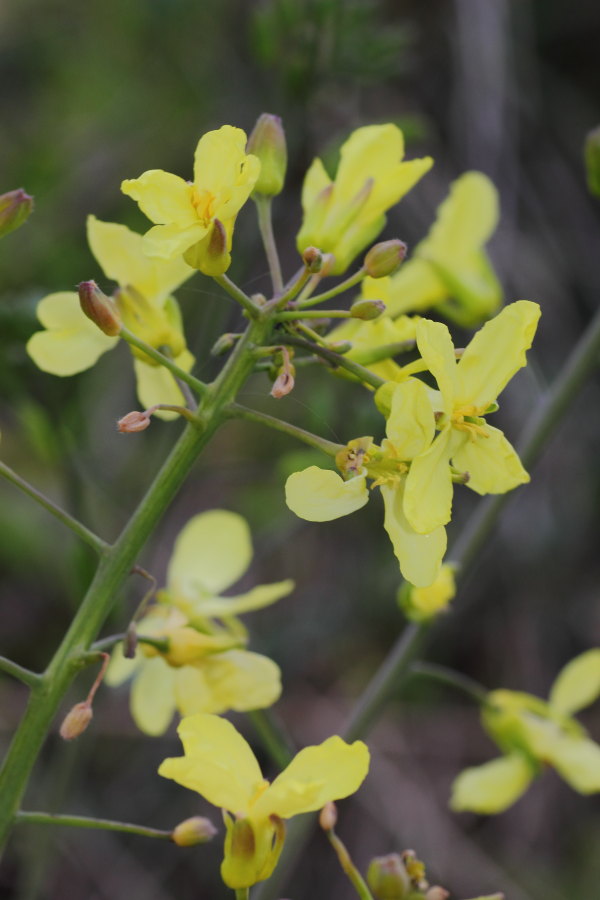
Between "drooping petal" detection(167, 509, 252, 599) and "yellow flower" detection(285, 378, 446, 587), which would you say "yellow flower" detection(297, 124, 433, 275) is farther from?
"drooping petal" detection(167, 509, 252, 599)

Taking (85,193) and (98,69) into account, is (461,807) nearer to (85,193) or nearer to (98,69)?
(85,193)

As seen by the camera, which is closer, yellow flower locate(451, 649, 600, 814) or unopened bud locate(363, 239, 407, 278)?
unopened bud locate(363, 239, 407, 278)

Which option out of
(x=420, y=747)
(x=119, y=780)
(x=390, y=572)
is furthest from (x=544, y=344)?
(x=119, y=780)

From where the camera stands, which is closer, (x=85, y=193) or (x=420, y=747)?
(x=420, y=747)

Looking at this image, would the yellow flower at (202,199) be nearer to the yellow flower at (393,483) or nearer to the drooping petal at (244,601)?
the yellow flower at (393,483)

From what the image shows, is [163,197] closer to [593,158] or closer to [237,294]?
[237,294]

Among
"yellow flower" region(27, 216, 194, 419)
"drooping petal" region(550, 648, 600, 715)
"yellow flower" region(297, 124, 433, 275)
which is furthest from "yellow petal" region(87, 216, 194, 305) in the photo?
"drooping petal" region(550, 648, 600, 715)
